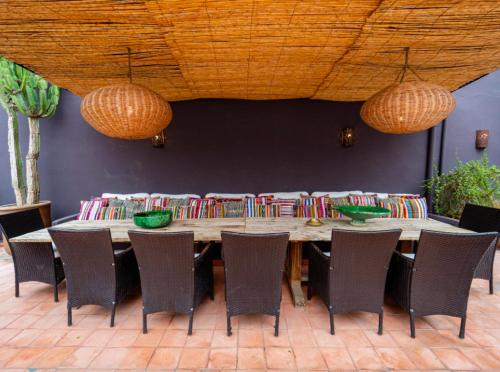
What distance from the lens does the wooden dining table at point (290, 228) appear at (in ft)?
6.62

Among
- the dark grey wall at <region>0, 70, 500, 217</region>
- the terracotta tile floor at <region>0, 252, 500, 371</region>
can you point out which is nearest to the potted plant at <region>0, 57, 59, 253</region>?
the dark grey wall at <region>0, 70, 500, 217</region>

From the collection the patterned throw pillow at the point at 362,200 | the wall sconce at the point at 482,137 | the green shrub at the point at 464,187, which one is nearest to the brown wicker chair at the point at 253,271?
the patterned throw pillow at the point at 362,200

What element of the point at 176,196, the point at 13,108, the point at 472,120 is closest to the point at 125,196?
the point at 176,196

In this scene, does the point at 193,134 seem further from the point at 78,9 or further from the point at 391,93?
the point at 391,93

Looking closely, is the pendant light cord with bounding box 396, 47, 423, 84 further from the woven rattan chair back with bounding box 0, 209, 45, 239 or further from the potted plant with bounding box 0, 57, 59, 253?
the potted plant with bounding box 0, 57, 59, 253

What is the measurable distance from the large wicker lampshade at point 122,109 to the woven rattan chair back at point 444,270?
217 cm

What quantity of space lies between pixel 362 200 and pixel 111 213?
3.61 meters

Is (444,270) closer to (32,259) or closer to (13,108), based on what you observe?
(32,259)

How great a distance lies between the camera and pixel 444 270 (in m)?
1.66

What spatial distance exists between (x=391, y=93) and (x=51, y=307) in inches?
138

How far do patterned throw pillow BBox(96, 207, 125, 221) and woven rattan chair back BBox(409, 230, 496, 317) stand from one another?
11.2ft

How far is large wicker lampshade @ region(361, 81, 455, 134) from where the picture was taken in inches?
73.9

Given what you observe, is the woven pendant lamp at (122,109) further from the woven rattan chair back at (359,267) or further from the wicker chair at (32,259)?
the woven rattan chair back at (359,267)

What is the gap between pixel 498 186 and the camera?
3.52 meters
